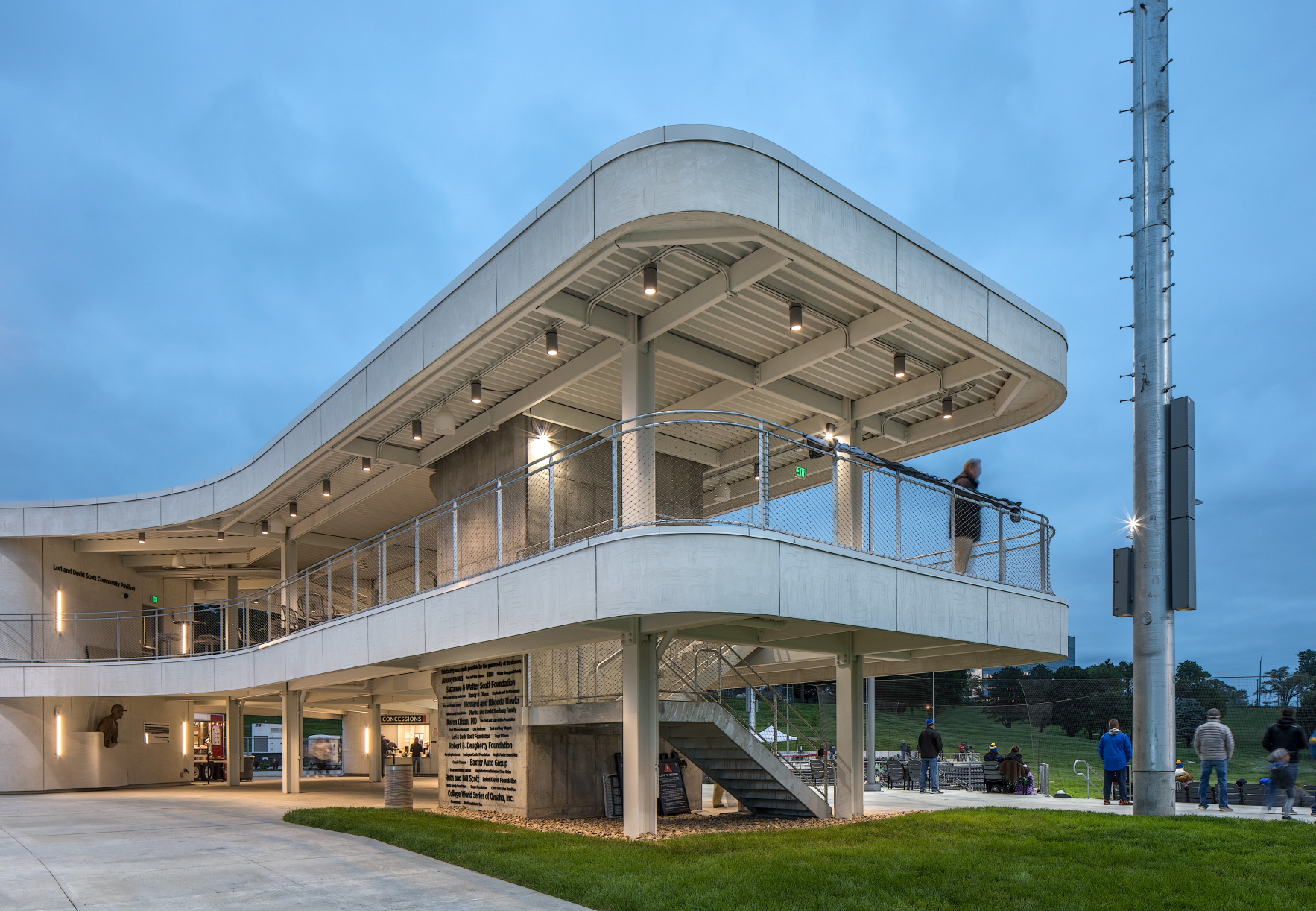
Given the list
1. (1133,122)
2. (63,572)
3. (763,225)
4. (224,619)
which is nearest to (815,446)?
(763,225)

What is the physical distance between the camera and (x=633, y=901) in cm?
866

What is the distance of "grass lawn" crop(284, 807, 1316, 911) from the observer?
8.69 metres

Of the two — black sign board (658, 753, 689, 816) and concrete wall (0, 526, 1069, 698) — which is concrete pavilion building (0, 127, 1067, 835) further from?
black sign board (658, 753, 689, 816)

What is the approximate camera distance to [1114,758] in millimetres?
18156

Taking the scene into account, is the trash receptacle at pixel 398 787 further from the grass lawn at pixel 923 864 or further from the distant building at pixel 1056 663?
the distant building at pixel 1056 663

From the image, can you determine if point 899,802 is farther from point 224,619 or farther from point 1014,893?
point 224,619

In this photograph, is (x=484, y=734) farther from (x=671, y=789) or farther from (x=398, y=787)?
(x=671, y=789)

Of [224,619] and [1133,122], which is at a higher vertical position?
[1133,122]

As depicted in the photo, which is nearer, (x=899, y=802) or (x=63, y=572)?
(x=899, y=802)

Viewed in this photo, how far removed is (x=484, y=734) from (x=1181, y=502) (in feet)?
39.6

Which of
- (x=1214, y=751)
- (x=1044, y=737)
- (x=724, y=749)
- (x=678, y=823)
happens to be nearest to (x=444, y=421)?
(x=724, y=749)

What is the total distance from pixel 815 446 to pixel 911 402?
5242 mm

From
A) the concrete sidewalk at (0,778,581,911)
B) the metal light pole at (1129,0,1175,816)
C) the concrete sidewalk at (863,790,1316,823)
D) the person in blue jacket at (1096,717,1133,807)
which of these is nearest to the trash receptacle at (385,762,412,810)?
the concrete sidewalk at (0,778,581,911)

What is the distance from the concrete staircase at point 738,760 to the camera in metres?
14.8
